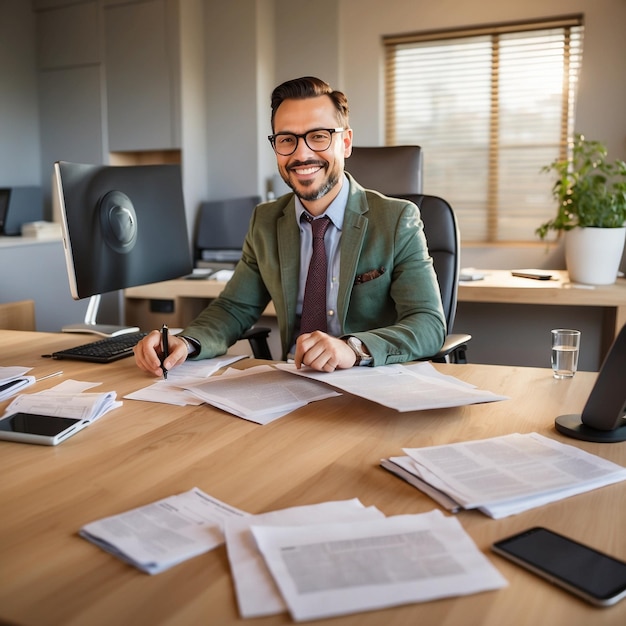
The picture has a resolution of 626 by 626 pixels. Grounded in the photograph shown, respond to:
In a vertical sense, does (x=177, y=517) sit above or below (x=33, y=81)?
below

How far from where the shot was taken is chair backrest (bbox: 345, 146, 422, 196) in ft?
8.56

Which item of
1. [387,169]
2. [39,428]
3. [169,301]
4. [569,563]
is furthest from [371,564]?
[169,301]

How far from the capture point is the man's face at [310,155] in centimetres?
193

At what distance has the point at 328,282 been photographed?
1986 mm

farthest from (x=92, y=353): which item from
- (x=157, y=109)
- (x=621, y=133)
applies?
(x=621, y=133)

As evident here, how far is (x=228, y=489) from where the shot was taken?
3.32 ft

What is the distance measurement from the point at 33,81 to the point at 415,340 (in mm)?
4096

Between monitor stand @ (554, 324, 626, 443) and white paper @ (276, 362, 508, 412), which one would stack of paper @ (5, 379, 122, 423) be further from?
monitor stand @ (554, 324, 626, 443)

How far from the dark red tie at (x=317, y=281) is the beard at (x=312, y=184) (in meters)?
0.07

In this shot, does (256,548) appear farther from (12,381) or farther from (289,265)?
(289,265)

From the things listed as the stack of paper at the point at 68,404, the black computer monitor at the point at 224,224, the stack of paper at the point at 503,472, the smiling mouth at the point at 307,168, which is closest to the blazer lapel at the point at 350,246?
the smiling mouth at the point at 307,168

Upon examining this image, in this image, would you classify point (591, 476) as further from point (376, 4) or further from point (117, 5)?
point (117, 5)

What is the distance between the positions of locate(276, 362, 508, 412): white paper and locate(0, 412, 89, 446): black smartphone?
466 millimetres

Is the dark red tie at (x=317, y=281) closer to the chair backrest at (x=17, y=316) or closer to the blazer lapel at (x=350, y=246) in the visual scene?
the blazer lapel at (x=350, y=246)
